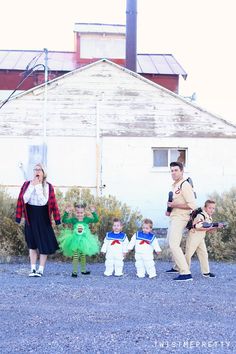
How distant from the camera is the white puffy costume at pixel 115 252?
9.62 m

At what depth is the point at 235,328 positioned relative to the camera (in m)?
6.30

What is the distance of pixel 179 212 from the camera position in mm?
9188

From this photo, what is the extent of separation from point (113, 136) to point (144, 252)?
8.16 metres

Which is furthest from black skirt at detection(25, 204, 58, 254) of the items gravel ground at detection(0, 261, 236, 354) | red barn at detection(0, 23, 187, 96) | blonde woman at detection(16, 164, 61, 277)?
red barn at detection(0, 23, 187, 96)

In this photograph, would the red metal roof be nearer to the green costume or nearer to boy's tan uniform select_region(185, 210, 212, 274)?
the green costume

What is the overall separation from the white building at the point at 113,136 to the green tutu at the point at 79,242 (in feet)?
25.0

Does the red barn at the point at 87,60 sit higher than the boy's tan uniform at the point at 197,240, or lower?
higher

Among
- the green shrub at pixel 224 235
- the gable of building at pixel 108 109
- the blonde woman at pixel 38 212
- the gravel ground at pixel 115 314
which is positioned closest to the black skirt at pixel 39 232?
the blonde woman at pixel 38 212

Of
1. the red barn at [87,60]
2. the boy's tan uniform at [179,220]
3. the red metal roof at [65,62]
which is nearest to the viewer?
the boy's tan uniform at [179,220]

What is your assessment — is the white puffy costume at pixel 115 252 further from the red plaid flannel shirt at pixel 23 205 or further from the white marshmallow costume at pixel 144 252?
the red plaid flannel shirt at pixel 23 205

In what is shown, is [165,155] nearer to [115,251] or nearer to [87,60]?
[115,251]

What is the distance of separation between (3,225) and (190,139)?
755cm

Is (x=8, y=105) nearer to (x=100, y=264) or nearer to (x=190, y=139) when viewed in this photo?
(x=190, y=139)

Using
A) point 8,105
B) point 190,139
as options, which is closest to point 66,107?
point 8,105
